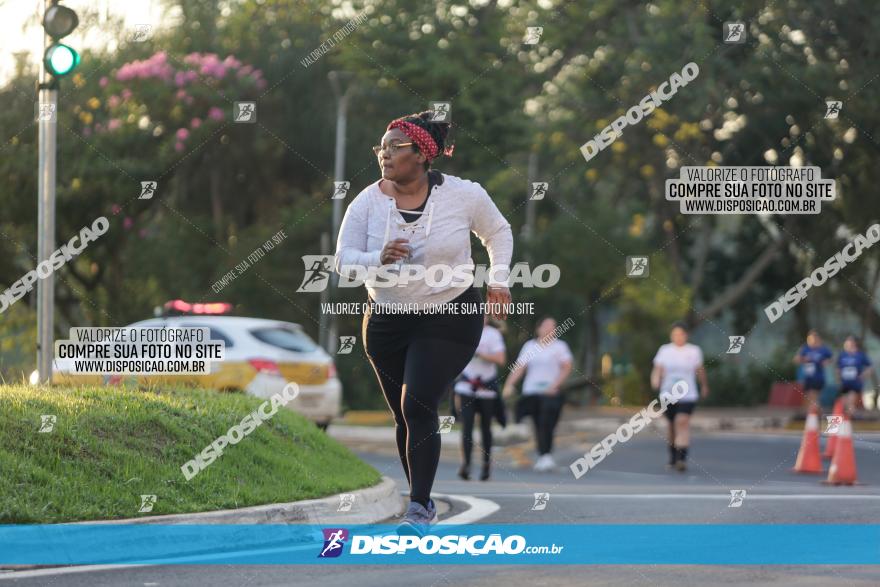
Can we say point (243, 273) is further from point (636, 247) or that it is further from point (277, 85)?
point (636, 247)

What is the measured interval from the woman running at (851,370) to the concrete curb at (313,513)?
15.3m

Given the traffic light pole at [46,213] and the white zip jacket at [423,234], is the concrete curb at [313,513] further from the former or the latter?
the traffic light pole at [46,213]

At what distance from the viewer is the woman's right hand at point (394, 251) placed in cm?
697

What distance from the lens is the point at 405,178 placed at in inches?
287

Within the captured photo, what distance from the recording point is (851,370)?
24797mm

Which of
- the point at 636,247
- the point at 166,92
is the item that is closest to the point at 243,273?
the point at 166,92

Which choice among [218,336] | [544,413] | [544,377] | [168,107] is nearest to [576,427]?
[544,413]

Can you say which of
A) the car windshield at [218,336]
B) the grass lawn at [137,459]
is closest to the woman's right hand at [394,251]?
the grass lawn at [137,459]

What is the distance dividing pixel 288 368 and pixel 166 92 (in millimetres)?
15924

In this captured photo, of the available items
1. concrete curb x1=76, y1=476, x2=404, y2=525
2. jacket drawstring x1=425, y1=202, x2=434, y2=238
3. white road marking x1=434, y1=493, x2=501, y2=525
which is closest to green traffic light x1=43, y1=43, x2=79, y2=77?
concrete curb x1=76, y1=476, x2=404, y2=525

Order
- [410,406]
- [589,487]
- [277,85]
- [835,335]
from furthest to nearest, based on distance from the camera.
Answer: [835,335]
[277,85]
[589,487]
[410,406]

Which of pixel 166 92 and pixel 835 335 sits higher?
pixel 166 92

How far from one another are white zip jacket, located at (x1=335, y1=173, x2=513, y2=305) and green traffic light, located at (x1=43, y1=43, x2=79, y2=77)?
4.91 metres

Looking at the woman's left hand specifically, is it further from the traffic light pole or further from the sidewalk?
the traffic light pole
